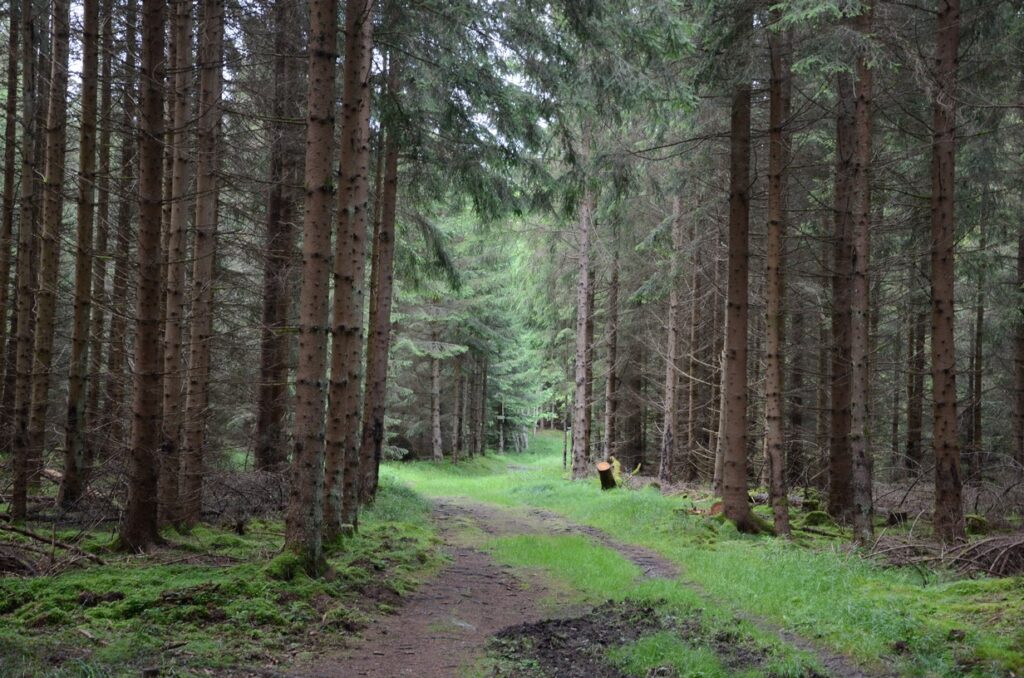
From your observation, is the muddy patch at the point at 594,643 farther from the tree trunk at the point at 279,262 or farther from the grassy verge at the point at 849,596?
the tree trunk at the point at 279,262

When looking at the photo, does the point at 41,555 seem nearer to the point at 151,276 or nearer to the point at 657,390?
the point at 151,276

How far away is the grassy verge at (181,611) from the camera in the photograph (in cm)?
451

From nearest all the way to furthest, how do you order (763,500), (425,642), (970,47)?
(425,642) < (970,47) < (763,500)

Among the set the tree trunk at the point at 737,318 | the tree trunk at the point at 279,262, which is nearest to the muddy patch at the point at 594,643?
the tree trunk at the point at 737,318

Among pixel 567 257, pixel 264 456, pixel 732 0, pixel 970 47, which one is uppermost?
pixel 732 0

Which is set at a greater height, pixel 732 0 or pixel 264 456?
pixel 732 0

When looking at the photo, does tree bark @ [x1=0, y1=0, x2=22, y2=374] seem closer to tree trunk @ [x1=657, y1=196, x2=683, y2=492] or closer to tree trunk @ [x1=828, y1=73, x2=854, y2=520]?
tree trunk @ [x1=828, y1=73, x2=854, y2=520]

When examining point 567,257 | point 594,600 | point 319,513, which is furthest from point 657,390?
point 319,513

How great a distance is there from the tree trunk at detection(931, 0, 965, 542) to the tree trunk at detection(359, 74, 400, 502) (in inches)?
367

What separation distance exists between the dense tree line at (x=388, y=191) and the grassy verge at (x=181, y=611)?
582 millimetres

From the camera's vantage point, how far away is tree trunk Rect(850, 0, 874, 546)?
32.7 ft

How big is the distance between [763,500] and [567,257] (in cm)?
1013

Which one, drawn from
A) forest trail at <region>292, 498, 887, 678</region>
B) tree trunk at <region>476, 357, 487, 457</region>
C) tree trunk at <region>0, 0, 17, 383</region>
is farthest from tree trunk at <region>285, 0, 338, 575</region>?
tree trunk at <region>476, 357, 487, 457</region>

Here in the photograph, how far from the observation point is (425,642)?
243 inches
